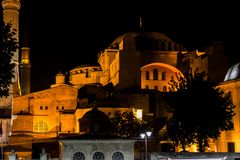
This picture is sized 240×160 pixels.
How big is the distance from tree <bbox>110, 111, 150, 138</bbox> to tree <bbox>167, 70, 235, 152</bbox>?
1144cm

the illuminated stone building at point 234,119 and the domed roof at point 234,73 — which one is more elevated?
the domed roof at point 234,73

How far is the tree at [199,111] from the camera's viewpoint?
34.3 m

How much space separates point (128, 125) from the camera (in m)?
47.4

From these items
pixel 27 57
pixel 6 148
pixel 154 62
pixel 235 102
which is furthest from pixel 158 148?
pixel 27 57

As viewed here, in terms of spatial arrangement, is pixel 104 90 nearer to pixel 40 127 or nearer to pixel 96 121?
pixel 40 127

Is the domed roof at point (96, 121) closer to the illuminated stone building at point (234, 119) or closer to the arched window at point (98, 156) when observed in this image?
the illuminated stone building at point (234, 119)

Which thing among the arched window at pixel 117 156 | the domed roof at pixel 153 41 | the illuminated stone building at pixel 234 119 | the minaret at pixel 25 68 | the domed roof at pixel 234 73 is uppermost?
the domed roof at pixel 153 41

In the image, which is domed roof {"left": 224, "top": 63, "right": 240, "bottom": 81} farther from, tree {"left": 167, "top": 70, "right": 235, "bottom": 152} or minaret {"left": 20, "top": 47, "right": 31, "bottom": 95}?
minaret {"left": 20, "top": 47, "right": 31, "bottom": 95}

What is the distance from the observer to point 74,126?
5588 cm

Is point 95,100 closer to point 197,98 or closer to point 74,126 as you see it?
point 74,126

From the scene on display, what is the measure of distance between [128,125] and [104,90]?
13.4 meters

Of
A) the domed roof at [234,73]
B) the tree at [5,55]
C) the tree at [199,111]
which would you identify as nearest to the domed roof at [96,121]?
the tree at [199,111]

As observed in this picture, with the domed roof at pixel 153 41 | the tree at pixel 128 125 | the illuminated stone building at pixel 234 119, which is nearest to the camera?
the illuminated stone building at pixel 234 119

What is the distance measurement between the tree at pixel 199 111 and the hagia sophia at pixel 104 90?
13.2 feet
